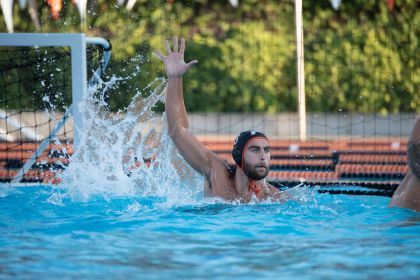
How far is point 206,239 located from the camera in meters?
4.43

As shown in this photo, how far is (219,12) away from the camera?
13773 mm

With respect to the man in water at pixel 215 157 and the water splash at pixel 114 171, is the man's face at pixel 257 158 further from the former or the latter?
the water splash at pixel 114 171

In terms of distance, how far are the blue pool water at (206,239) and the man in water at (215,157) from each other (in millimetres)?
119

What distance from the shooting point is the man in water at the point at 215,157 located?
4988 millimetres

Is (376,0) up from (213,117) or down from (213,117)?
up

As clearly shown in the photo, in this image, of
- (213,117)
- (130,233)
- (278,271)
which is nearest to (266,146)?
(130,233)

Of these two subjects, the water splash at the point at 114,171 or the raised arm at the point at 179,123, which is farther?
the water splash at the point at 114,171

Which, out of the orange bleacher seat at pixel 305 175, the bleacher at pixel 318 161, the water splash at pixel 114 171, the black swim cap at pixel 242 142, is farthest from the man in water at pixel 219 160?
the orange bleacher seat at pixel 305 175

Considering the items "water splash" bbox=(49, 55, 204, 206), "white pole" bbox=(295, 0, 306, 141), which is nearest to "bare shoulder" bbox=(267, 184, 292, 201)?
"water splash" bbox=(49, 55, 204, 206)

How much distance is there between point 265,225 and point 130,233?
79 centimetres

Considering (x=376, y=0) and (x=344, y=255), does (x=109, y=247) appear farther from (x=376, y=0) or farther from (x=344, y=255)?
(x=376, y=0)

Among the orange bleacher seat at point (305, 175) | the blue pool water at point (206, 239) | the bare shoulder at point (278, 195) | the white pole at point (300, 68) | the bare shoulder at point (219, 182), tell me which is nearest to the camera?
the blue pool water at point (206, 239)

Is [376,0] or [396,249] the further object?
[376,0]

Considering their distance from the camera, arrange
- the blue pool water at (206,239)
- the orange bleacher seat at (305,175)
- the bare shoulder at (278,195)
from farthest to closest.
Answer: the orange bleacher seat at (305,175) → the bare shoulder at (278,195) → the blue pool water at (206,239)
